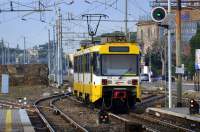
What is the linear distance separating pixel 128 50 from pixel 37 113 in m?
5.46

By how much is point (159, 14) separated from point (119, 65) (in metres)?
3.12

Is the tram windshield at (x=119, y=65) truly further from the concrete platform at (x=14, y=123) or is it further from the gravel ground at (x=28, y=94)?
the gravel ground at (x=28, y=94)

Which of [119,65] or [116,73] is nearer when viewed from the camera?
[116,73]

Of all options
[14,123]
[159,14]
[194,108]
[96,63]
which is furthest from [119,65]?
[14,123]

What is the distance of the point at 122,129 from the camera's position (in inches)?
907

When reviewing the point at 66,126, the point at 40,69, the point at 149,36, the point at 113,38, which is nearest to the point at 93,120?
the point at 66,126

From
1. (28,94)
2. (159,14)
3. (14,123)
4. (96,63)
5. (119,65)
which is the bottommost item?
(28,94)

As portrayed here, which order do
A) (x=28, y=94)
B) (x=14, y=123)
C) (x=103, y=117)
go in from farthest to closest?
1. (x=28, y=94)
2. (x=103, y=117)
3. (x=14, y=123)

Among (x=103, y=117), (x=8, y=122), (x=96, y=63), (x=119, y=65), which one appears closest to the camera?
(x=8, y=122)

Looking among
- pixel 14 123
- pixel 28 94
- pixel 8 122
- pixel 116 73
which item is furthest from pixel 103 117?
pixel 28 94

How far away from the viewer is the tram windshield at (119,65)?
3195 centimetres

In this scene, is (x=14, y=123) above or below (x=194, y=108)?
below

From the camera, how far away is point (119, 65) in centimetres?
3206

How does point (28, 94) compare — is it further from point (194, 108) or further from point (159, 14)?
point (194, 108)
